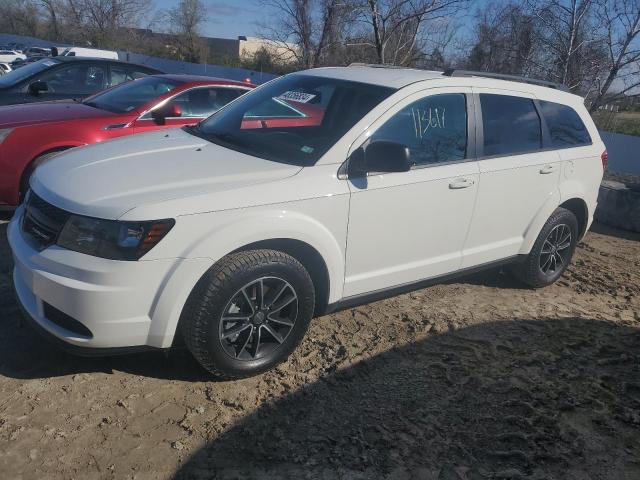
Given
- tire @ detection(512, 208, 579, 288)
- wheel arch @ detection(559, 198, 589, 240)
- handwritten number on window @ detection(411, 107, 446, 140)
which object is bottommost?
tire @ detection(512, 208, 579, 288)

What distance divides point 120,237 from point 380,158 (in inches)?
60.7

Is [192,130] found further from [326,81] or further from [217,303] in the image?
[217,303]

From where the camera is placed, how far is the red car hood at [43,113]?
5.55 meters

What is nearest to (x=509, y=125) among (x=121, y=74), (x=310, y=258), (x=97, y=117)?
(x=310, y=258)

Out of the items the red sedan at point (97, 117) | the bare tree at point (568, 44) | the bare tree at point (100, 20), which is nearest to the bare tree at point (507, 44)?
the bare tree at point (568, 44)

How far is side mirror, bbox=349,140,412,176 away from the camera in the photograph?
340 cm

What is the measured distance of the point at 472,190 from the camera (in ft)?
13.5

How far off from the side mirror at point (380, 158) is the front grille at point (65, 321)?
1.72m

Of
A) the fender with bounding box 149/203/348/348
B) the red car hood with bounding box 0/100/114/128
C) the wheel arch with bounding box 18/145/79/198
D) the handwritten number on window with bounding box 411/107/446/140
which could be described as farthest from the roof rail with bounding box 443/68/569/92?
the wheel arch with bounding box 18/145/79/198

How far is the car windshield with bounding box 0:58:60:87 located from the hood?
15.9ft

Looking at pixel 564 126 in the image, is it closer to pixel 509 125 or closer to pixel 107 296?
pixel 509 125

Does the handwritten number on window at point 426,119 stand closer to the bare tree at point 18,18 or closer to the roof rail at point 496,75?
the roof rail at point 496,75

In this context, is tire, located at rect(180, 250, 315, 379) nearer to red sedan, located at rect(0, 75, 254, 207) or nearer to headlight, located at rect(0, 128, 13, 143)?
red sedan, located at rect(0, 75, 254, 207)

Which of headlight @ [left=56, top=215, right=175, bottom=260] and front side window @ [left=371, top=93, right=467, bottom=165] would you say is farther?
front side window @ [left=371, top=93, right=467, bottom=165]
